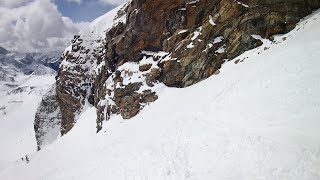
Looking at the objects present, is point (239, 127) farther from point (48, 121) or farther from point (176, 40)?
point (48, 121)

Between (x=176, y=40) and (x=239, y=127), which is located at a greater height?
(x=176, y=40)

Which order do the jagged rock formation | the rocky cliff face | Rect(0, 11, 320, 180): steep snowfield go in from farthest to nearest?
1. the jagged rock formation
2. the rocky cliff face
3. Rect(0, 11, 320, 180): steep snowfield

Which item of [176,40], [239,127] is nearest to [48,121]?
[176,40]

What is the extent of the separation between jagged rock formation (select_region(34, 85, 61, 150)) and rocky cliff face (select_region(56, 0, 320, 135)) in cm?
2792

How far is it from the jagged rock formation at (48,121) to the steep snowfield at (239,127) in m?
50.0

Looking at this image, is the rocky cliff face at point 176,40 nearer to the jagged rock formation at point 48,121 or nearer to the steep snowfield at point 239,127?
the steep snowfield at point 239,127

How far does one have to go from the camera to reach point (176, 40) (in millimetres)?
44219

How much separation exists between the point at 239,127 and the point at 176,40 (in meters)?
22.4

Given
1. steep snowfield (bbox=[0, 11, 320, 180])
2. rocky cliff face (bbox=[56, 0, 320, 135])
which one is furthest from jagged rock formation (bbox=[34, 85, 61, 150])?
steep snowfield (bbox=[0, 11, 320, 180])

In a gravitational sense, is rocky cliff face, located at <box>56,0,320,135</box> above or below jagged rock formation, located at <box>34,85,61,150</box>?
above

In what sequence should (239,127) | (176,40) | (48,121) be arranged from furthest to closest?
1. (48,121)
2. (176,40)
3. (239,127)

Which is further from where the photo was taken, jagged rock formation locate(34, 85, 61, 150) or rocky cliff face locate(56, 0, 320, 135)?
jagged rock formation locate(34, 85, 61, 150)

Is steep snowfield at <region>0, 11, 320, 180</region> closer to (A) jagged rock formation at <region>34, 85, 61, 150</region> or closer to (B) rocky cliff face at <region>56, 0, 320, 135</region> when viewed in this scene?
(B) rocky cliff face at <region>56, 0, 320, 135</region>

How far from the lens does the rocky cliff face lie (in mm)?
36812
